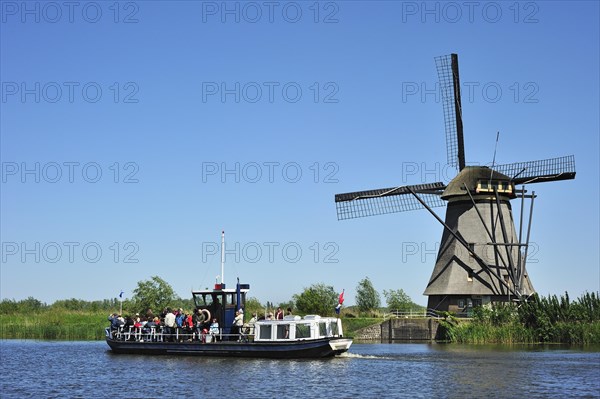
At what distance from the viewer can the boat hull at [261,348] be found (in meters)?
44.8

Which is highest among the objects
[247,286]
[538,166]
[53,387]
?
[538,166]

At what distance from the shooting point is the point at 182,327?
162 ft

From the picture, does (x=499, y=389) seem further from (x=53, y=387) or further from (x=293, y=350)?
(x=53, y=387)

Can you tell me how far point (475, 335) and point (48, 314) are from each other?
40377 mm

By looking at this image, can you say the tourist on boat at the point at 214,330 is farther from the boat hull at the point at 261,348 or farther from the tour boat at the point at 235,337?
the boat hull at the point at 261,348

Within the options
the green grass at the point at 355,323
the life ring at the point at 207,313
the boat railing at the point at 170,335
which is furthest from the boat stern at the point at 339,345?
the green grass at the point at 355,323

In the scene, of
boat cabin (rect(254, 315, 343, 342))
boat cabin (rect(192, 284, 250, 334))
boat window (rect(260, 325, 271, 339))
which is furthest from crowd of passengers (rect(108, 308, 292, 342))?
boat cabin (rect(254, 315, 343, 342))

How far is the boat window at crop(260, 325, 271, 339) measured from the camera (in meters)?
45.9


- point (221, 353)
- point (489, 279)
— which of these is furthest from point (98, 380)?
point (489, 279)

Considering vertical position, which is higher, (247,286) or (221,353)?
(247,286)

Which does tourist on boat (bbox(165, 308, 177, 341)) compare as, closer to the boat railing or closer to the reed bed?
the boat railing

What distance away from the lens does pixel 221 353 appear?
155 ft

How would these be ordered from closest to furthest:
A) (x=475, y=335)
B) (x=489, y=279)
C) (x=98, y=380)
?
(x=98, y=380), (x=475, y=335), (x=489, y=279)

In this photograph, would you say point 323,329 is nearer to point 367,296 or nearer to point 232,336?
point 232,336
